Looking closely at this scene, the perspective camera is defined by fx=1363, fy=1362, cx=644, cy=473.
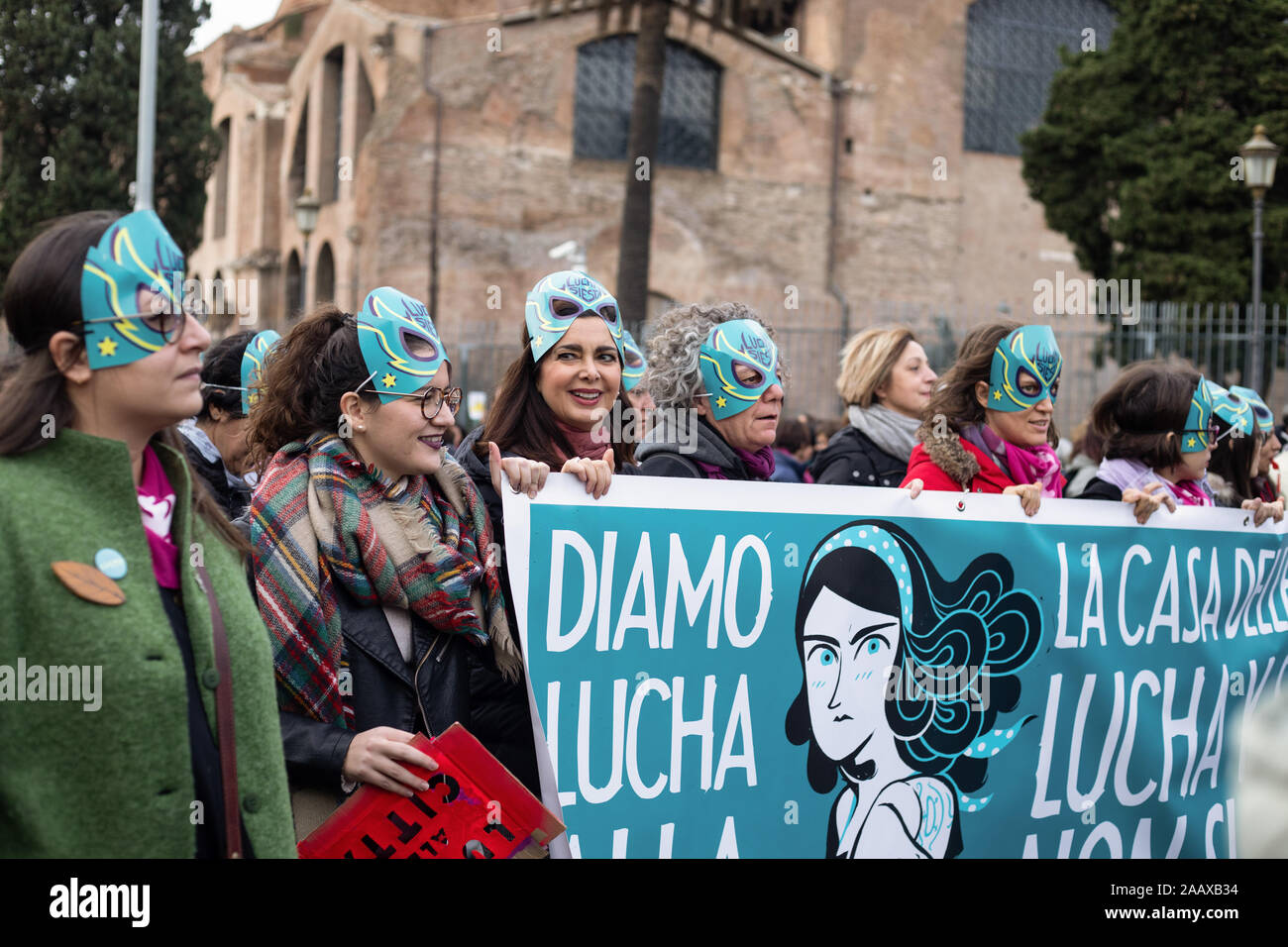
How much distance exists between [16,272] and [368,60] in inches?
1008

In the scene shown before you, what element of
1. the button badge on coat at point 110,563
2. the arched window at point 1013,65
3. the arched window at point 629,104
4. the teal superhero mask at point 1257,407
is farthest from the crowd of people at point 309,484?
the arched window at point 1013,65

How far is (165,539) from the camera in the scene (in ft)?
8.03

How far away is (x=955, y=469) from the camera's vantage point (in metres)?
4.61

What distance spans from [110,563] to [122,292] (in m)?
0.47

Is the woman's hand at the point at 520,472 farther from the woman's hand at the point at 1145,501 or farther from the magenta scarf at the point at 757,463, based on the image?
the woman's hand at the point at 1145,501

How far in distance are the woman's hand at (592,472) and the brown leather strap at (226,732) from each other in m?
1.27

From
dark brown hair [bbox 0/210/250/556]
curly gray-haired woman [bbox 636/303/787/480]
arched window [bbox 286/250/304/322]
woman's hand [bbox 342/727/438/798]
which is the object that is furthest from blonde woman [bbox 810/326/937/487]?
arched window [bbox 286/250/304/322]

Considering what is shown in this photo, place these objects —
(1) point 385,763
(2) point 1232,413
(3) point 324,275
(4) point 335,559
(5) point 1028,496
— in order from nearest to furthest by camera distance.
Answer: (1) point 385,763 → (4) point 335,559 → (5) point 1028,496 → (2) point 1232,413 → (3) point 324,275

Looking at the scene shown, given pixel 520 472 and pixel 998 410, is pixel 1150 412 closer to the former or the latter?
pixel 998 410

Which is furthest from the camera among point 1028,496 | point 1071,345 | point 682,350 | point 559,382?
point 1071,345

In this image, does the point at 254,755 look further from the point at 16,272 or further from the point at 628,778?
the point at 628,778

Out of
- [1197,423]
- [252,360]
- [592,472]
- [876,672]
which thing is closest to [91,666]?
[592,472]

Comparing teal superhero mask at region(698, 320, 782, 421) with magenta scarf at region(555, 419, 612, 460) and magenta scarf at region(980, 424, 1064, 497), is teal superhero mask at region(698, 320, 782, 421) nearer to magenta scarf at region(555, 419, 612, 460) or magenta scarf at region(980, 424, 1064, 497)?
magenta scarf at region(555, 419, 612, 460)

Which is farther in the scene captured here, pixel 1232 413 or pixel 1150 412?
pixel 1232 413
